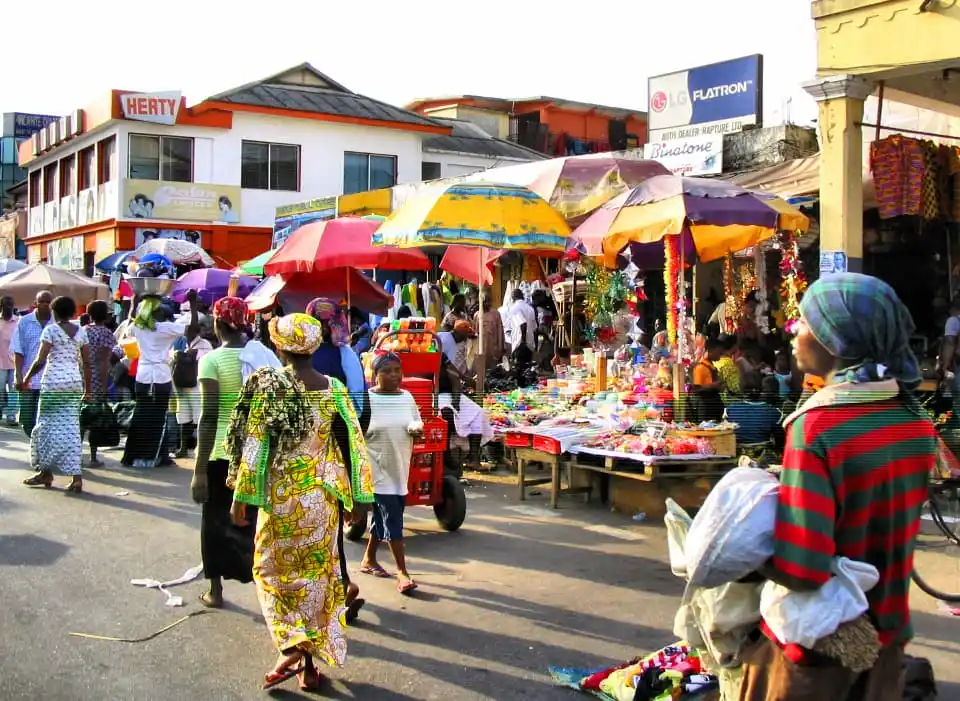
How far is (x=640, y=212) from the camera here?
373 inches

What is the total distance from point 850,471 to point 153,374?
9980 millimetres

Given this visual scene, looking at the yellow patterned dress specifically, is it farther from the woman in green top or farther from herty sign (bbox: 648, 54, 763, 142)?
herty sign (bbox: 648, 54, 763, 142)

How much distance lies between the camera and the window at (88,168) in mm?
31834

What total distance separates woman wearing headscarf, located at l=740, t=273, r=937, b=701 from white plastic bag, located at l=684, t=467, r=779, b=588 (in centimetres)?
5

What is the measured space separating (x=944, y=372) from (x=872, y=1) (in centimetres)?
395

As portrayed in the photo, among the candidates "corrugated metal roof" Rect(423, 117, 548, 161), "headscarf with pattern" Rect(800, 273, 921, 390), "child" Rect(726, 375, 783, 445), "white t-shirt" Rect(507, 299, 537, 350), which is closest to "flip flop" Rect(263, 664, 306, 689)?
"headscarf with pattern" Rect(800, 273, 921, 390)

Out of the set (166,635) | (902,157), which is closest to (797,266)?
(902,157)

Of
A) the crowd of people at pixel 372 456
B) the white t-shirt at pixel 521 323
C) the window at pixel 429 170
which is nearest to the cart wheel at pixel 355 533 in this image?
the crowd of people at pixel 372 456

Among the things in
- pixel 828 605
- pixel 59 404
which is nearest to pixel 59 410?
pixel 59 404

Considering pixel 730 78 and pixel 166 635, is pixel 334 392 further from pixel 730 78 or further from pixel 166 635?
pixel 730 78

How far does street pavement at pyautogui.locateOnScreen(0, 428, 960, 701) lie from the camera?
Result: 4.79 metres

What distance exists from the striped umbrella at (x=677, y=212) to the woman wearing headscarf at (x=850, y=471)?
21.0 feet

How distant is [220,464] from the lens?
230 inches

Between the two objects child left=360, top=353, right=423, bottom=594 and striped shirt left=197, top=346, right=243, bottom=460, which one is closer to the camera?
striped shirt left=197, top=346, right=243, bottom=460
